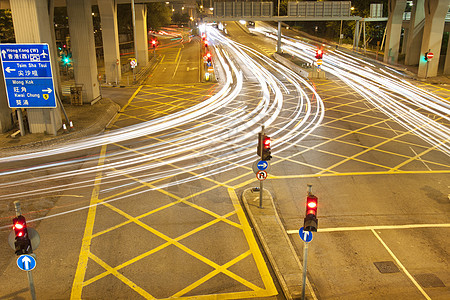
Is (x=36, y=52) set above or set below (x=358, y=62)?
above

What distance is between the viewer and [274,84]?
34.5 metres

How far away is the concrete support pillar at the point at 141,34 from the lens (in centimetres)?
4412

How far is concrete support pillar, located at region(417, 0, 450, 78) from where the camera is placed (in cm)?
3497

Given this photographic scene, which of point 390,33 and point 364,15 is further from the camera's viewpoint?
point 364,15

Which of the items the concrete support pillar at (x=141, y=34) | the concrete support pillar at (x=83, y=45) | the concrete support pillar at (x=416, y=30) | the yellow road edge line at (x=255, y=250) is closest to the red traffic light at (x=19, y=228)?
the yellow road edge line at (x=255, y=250)

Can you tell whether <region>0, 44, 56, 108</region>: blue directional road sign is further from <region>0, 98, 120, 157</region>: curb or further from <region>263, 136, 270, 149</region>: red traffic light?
<region>263, 136, 270, 149</region>: red traffic light

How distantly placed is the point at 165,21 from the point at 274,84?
1500 inches

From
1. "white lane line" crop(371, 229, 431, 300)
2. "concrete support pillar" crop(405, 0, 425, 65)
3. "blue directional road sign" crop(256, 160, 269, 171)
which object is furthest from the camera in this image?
"concrete support pillar" crop(405, 0, 425, 65)

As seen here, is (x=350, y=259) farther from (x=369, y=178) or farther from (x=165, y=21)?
(x=165, y=21)

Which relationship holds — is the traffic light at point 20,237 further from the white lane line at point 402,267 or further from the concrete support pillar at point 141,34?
the concrete support pillar at point 141,34

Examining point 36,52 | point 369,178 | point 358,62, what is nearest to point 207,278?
point 369,178

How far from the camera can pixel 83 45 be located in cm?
2738

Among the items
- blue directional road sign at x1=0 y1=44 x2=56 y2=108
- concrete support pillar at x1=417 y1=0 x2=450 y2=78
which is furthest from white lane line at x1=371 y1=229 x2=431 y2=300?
concrete support pillar at x1=417 y1=0 x2=450 y2=78

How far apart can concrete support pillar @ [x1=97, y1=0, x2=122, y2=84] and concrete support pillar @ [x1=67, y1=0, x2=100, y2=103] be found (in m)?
7.86
